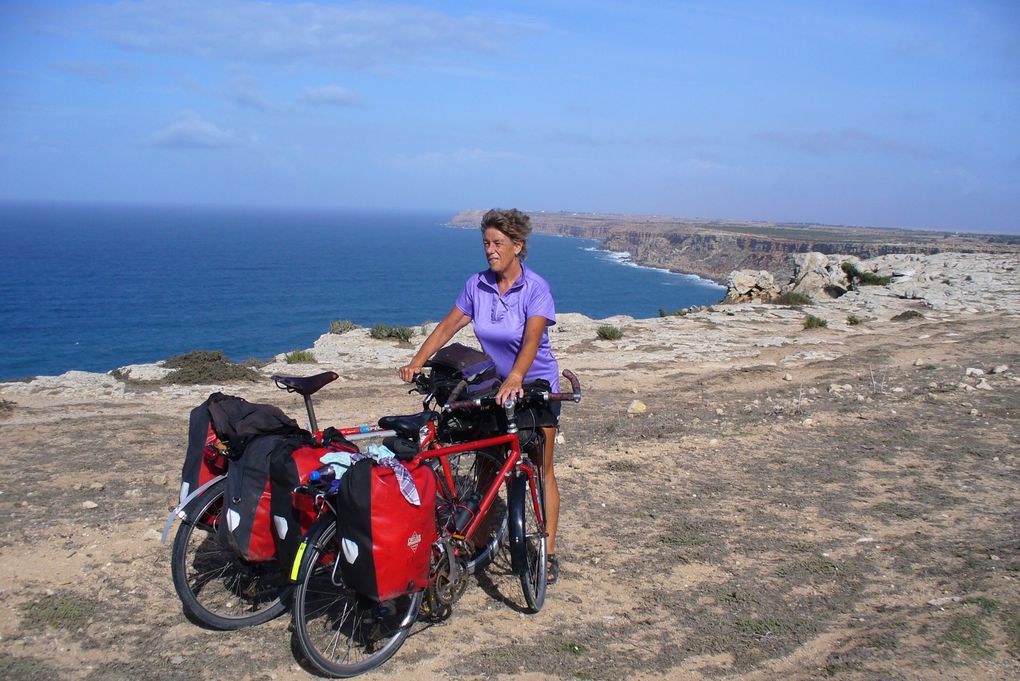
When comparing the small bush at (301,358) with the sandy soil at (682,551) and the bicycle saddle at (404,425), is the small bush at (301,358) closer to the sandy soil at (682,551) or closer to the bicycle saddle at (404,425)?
the sandy soil at (682,551)

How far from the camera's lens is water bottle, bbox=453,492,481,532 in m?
4.05

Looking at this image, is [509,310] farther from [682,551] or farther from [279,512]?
[682,551]

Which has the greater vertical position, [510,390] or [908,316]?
[510,390]

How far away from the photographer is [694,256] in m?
121

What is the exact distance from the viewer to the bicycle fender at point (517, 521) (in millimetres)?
4051

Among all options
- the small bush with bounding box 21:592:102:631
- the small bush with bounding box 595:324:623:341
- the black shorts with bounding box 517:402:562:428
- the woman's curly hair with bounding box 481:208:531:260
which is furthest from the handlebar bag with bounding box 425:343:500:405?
the small bush with bounding box 595:324:623:341

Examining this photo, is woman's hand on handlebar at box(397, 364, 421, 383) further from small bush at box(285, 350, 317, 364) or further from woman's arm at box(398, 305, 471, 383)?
small bush at box(285, 350, 317, 364)

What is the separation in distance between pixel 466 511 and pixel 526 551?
39cm

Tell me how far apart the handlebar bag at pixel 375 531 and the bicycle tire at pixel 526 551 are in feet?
2.82

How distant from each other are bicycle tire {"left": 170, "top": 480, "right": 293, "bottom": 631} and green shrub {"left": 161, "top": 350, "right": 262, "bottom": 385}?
9198 mm

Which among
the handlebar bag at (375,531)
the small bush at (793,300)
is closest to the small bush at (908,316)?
the small bush at (793,300)

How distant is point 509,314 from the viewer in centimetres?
424

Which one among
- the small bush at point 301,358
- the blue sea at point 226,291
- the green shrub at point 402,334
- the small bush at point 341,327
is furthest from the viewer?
the blue sea at point 226,291

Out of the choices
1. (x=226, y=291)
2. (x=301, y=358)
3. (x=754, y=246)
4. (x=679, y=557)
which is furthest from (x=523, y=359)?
(x=754, y=246)
